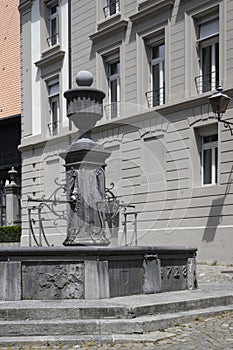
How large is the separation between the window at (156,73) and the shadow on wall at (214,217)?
4.29m

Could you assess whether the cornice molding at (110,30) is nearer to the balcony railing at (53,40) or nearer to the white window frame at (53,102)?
the balcony railing at (53,40)

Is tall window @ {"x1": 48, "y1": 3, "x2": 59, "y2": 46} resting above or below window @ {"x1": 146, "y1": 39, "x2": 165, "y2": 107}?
above

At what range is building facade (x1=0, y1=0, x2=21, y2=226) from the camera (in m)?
30.7

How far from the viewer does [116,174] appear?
65.7 ft

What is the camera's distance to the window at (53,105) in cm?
2433

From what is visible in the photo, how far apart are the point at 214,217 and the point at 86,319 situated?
1043 centimetres

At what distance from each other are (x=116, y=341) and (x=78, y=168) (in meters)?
4.13

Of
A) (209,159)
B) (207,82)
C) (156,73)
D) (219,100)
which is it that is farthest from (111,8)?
(219,100)

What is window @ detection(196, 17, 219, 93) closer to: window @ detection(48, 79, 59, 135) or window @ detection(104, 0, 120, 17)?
window @ detection(104, 0, 120, 17)

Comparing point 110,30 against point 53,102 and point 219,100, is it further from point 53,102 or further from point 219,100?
point 219,100

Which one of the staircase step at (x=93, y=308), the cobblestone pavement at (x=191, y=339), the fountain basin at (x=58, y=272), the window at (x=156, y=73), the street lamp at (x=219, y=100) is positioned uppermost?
the window at (x=156, y=73)

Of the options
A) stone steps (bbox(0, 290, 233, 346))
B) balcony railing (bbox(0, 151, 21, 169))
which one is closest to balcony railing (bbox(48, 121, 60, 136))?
balcony railing (bbox(0, 151, 21, 169))

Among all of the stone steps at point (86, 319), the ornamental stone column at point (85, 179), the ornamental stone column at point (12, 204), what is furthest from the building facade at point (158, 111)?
the stone steps at point (86, 319)

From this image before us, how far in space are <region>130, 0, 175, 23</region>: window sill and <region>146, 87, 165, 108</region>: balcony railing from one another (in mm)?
2482
